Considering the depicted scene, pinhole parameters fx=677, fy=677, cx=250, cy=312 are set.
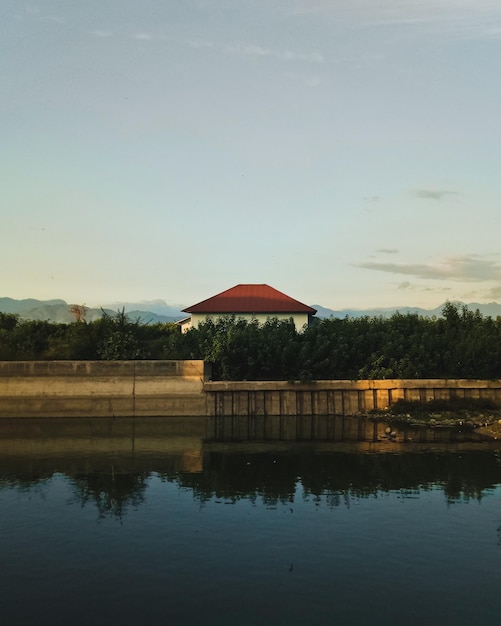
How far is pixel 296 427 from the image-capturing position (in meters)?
39.4

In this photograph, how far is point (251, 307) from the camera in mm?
72938

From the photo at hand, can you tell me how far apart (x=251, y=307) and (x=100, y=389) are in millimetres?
33315

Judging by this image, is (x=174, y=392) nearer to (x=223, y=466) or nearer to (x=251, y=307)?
(x=223, y=466)

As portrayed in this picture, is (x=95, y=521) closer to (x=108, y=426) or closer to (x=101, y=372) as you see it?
(x=108, y=426)

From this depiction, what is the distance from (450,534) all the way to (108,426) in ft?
78.1

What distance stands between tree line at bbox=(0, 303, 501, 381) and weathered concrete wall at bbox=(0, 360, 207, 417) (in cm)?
227

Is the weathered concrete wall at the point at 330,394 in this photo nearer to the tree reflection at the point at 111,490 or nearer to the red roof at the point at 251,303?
the tree reflection at the point at 111,490

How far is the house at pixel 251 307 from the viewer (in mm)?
71812

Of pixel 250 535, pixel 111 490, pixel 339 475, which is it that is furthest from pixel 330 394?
pixel 250 535

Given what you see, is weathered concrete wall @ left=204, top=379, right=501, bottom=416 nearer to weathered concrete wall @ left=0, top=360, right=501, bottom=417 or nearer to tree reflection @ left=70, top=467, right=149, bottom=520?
weathered concrete wall @ left=0, top=360, right=501, bottom=417

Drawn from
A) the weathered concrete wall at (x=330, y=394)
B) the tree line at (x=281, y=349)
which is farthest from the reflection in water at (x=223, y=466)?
the tree line at (x=281, y=349)

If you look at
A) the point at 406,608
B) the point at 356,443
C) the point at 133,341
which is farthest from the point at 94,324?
the point at 406,608

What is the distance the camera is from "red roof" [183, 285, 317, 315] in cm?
7231

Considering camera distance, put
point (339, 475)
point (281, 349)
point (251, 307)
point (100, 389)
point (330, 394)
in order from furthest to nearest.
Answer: point (251, 307), point (281, 349), point (330, 394), point (100, 389), point (339, 475)
